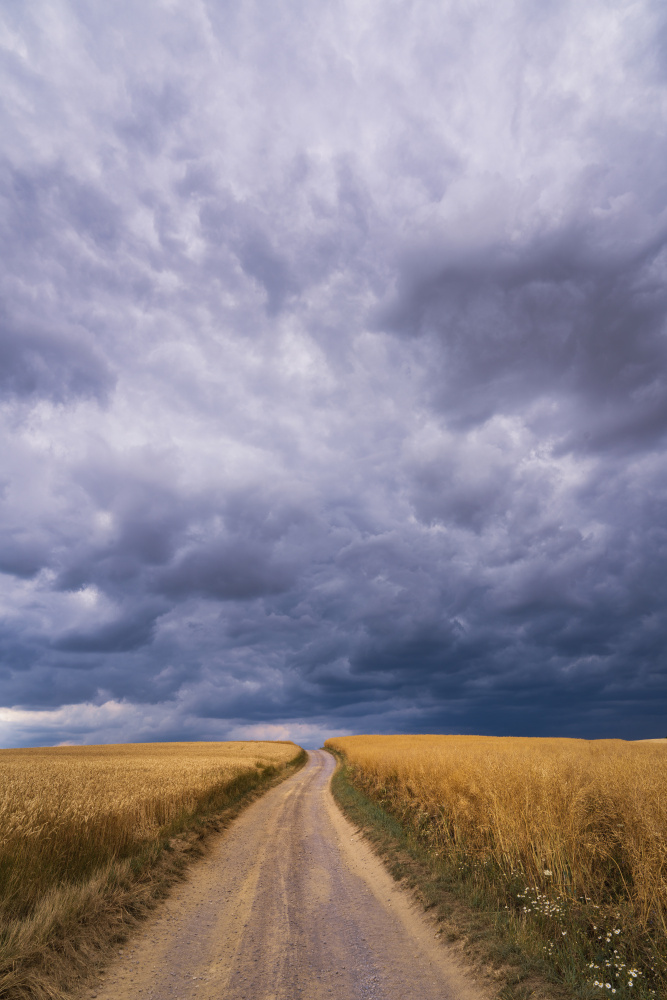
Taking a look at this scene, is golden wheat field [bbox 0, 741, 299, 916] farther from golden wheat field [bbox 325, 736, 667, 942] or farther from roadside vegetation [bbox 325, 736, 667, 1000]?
golden wheat field [bbox 325, 736, 667, 942]

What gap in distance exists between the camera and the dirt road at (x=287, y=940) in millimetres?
7039

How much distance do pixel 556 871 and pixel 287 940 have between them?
470 centimetres

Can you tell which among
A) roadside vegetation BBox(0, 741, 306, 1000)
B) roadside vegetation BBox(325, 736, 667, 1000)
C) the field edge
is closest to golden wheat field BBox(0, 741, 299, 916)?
roadside vegetation BBox(0, 741, 306, 1000)

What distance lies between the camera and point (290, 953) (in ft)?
26.3

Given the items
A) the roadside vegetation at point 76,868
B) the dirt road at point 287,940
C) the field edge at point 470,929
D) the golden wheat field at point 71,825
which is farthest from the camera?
the golden wheat field at point 71,825

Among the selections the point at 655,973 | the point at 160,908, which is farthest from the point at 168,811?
the point at 655,973

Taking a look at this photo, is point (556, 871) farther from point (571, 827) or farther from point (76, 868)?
point (76, 868)

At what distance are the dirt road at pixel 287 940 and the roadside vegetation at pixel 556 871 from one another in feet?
2.36

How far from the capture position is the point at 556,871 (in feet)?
27.4

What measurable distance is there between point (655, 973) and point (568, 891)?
228 cm

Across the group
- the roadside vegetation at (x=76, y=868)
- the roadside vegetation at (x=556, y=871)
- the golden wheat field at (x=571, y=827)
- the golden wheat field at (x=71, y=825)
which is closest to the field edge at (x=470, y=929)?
the roadside vegetation at (x=556, y=871)

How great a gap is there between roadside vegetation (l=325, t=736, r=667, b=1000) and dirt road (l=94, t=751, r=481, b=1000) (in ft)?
2.36

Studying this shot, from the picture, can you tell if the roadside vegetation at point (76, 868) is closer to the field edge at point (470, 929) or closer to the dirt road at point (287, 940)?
the dirt road at point (287, 940)

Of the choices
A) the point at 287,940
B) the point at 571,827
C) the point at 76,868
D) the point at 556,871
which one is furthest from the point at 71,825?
the point at 571,827
